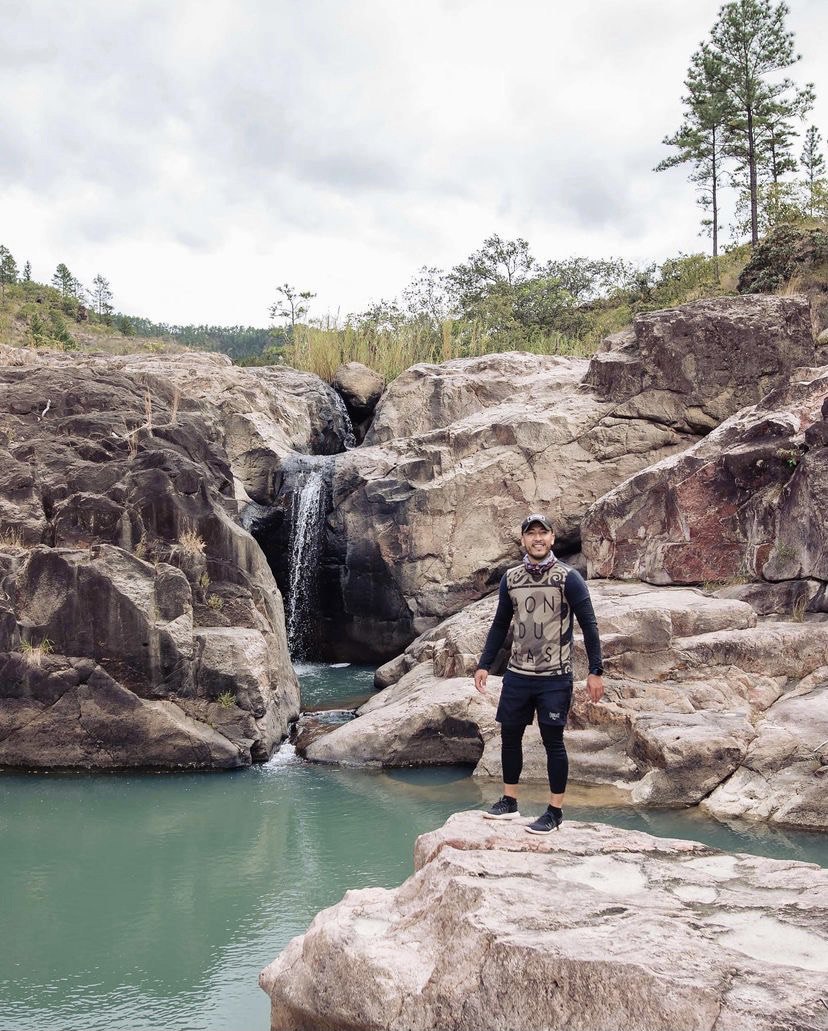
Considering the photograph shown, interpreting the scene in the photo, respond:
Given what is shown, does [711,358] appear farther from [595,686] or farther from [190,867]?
[190,867]

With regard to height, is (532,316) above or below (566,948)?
above

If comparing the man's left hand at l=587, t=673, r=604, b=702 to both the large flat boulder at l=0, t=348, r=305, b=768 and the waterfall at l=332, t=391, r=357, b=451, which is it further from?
the waterfall at l=332, t=391, r=357, b=451

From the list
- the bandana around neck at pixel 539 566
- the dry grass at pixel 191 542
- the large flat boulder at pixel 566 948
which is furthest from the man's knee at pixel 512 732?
the dry grass at pixel 191 542

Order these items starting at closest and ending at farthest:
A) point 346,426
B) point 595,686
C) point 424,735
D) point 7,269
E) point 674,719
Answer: point 595,686, point 674,719, point 424,735, point 346,426, point 7,269

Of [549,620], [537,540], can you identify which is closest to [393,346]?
[537,540]

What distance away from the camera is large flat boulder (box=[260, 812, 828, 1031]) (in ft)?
10.2

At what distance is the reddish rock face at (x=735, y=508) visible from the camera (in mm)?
10188

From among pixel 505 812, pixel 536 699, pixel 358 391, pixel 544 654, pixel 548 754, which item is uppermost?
pixel 358 391

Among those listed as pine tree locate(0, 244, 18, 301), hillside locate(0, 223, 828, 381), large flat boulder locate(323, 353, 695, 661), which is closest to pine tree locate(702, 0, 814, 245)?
hillside locate(0, 223, 828, 381)

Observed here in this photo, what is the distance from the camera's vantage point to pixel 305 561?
15.6 meters

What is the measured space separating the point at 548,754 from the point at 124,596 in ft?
19.1

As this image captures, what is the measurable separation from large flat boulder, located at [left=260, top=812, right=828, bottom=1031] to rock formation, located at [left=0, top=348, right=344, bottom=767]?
5.51 m

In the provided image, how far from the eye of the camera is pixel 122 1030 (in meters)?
4.62

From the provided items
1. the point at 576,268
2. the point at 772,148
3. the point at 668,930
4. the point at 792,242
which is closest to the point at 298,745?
the point at 668,930
